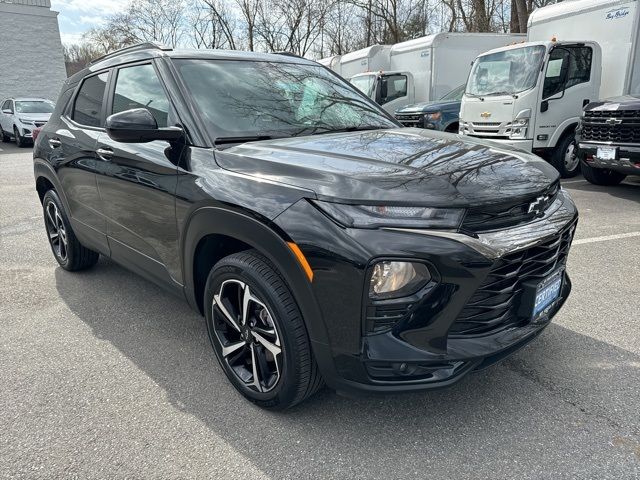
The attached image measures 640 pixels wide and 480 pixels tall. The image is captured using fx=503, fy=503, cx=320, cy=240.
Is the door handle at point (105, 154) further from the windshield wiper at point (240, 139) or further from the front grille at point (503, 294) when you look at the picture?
the front grille at point (503, 294)

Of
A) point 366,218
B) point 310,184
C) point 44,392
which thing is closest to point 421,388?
point 366,218

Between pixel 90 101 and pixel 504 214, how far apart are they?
326cm

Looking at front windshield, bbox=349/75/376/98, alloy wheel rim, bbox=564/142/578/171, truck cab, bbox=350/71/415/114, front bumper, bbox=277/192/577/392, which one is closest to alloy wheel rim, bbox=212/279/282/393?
front bumper, bbox=277/192/577/392

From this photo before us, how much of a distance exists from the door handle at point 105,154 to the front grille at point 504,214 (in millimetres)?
2390

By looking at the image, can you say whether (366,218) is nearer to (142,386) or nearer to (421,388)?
(421,388)

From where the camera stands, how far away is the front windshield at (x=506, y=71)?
847 centimetres

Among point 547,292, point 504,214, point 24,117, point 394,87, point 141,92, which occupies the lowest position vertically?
point 547,292

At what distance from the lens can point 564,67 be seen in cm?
846

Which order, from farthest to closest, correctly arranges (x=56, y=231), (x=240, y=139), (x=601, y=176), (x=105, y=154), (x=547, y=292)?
(x=601, y=176), (x=56, y=231), (x=105, y=154), (x=240, y=139), (x=547, y=292)

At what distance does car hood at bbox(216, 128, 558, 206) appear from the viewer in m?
2.05

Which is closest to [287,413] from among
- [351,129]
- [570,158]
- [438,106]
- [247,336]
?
[247,336]

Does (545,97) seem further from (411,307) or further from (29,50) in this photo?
(29,50)

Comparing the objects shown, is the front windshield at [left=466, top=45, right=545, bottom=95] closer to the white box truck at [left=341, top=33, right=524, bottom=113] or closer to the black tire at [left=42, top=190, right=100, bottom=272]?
the white box truck at [left=341, top=33, right=524, bottom=113]

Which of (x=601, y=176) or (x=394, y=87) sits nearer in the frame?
(x=601, y=176)
